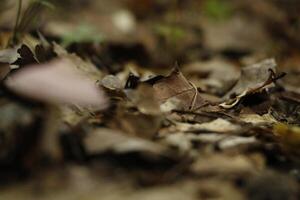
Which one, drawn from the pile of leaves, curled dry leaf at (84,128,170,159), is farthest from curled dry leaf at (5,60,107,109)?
curled dry leaf at (84,128,170,159)

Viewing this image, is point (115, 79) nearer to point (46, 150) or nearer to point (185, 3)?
point (46, 150)

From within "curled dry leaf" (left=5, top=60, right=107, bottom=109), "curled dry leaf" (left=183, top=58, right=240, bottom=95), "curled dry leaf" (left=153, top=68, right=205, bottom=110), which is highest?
"curled dry leaf" (left=5, top=60, right=107, bottom=109)

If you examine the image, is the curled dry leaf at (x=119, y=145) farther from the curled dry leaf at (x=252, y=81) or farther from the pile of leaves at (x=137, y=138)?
the curled dry leaf at (x=252, y=81)

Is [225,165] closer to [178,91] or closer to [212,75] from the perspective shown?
[178,91]

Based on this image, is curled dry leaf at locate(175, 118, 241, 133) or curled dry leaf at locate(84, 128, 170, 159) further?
curled dry leaf at locate(175, 118, 241, 133)

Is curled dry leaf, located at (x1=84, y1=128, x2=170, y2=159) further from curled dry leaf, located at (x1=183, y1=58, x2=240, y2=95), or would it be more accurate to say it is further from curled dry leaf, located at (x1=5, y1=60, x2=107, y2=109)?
curled dry leaf, located at (x1=183, y1=58, x2=240, y2=95)

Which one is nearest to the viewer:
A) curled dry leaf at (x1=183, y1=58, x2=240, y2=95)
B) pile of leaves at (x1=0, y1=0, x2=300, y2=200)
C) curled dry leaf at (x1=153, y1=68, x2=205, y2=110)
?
pile of leaves at (x1=0, y1=0, x2=300, y2=200)

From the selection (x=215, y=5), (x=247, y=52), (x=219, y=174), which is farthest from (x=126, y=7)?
(x=219, y=174)

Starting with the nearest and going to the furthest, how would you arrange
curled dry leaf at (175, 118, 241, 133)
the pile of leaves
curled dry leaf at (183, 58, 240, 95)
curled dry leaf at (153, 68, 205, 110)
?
the pile of leaves < curled dry leaf at (175, 118, 241, 133) < curled dry leaf at (153, 68, 205, 110) < curled dry leaf at (183, 58, 240, 95)
